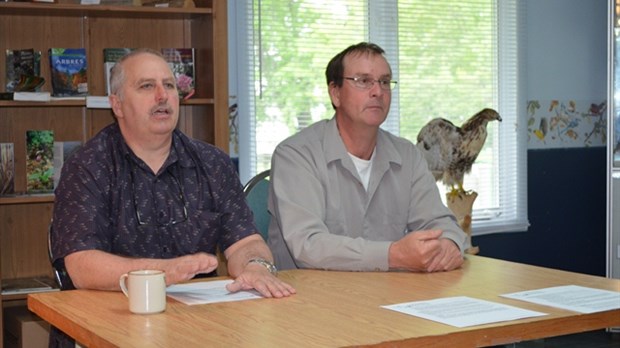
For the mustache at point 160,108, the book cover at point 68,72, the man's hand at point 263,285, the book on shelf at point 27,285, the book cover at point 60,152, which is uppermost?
the book cover at point 68,72

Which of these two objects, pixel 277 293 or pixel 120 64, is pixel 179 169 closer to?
pixel 120 64

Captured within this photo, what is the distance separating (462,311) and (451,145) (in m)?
2.56

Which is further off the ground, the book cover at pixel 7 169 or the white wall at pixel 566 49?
the white wall at pixel 566 49

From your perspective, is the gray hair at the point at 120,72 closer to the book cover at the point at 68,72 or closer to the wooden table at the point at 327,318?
the wooden table at the point at 327,318

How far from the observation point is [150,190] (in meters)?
2.66

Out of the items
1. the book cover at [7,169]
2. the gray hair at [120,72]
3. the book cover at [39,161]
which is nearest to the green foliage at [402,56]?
the book cover at [39,161]

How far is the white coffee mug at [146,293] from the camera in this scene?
1.99m

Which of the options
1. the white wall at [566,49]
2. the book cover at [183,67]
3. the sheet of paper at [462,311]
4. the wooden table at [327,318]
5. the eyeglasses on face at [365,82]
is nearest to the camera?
the wooden table at [327,318]

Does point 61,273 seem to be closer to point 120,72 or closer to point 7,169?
point 120,72

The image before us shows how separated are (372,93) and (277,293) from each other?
1065 mm

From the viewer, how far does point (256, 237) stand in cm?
273

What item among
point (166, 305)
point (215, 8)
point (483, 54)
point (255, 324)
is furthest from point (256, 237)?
point (483, 54)

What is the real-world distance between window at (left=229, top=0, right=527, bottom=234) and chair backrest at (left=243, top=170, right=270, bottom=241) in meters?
1.59

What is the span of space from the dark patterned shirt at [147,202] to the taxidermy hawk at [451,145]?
1816mm
